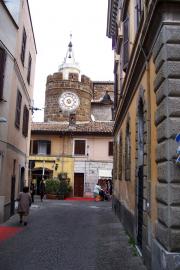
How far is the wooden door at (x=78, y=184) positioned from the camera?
35.8m

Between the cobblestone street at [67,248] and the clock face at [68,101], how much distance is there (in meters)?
31.7

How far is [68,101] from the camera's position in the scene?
45.8 m

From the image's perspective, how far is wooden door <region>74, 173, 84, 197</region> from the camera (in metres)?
A: 35.8

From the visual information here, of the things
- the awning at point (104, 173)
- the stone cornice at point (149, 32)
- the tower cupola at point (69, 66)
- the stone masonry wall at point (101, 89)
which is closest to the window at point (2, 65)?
the stone cornice at point (149, 32)

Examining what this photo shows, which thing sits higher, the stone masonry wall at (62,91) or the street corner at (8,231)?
the stone masonry wall at (62,91)

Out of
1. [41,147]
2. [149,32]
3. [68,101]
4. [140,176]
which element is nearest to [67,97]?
[68,101]

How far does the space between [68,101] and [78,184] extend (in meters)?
13.2

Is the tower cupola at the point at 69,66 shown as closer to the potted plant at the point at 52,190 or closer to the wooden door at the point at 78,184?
the wooden door at the point at 78,184

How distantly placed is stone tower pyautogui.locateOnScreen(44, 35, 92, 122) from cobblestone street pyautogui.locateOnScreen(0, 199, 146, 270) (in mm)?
31279

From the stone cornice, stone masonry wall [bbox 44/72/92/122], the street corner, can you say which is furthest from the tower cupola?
the stone cornice

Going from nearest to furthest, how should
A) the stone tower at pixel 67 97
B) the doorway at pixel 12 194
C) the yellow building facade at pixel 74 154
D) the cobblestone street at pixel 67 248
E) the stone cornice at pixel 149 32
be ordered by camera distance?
1. the stone cornice at pixel 149 32
2. the cobblestone street at pixel 67 248
3. the doorway at pixel 12 194
4. the yellow building facade at pixel 74 154
5. the stone tower at pixel 67 97

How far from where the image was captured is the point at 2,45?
1338 centimetres

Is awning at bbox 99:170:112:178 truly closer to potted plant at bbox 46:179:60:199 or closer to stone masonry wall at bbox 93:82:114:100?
potted plant at bbox 46:179:60:199

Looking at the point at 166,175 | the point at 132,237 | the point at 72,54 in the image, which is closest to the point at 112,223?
the point at 132,237
